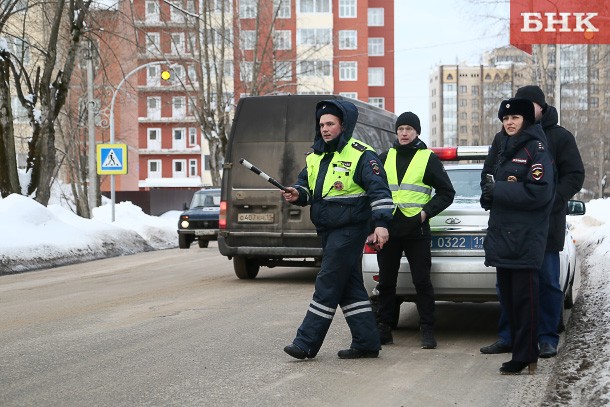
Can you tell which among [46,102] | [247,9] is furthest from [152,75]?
[46,102]

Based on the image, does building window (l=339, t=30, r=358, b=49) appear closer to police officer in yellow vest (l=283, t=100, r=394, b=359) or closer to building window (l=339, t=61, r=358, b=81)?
building window (l=339, t=61, r=358, b=81)

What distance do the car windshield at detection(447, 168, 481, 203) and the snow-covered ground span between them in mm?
1483

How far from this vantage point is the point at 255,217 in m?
15.9

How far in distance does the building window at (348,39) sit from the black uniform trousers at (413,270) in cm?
8420


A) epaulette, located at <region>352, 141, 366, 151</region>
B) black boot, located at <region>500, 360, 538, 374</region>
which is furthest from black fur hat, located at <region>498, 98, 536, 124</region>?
black boot, located at <region>500, 360, 538, 374</region>

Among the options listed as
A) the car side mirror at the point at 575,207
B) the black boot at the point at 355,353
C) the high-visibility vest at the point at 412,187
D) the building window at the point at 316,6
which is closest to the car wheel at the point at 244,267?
the car side mirror at the point at 575,207

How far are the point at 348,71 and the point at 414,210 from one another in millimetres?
85370

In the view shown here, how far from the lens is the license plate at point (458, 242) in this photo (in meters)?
9.30

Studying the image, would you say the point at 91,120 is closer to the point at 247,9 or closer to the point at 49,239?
the point at 49,239

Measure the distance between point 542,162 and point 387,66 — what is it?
8973 centimetres

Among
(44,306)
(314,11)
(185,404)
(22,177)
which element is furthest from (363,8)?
(185,404)

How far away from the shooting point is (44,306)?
494 inches

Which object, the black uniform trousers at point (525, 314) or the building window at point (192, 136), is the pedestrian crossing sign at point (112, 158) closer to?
the black uniform trousers at point (525, 314)

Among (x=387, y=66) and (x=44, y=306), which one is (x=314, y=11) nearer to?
(x=387, y=66)
